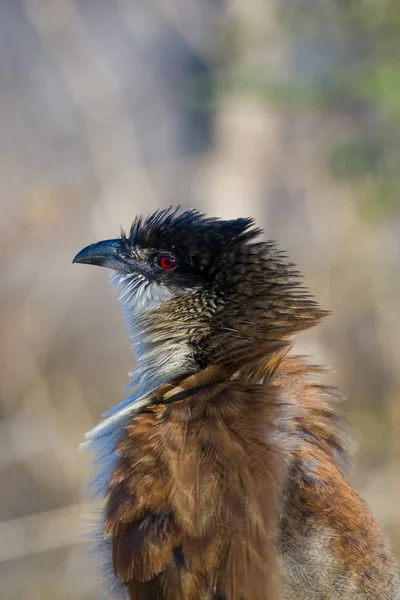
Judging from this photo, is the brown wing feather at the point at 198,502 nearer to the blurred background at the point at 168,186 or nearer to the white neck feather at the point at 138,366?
the white neck feather at the point at 138,366

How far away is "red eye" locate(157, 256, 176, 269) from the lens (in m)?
4.20

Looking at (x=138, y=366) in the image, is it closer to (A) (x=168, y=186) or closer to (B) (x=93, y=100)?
(B) (x=93, y=100)

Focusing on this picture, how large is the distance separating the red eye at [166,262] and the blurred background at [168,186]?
13.4 feet

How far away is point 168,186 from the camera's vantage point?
1146 cm

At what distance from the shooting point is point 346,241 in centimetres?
1064

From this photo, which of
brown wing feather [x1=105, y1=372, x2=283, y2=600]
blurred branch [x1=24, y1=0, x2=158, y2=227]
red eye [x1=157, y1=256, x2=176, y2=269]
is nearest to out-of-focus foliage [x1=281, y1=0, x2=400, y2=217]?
blurred branch [x1=24, y1=0, x2=158, y2=227]

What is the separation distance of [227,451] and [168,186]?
8.54 meters

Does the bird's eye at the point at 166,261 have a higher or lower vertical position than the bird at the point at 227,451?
higher

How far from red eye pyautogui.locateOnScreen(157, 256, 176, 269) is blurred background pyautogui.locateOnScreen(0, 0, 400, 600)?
410cm

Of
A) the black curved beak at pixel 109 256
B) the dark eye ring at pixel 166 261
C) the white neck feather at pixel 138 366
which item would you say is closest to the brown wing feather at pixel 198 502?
the white neck feather at pixel 138 366

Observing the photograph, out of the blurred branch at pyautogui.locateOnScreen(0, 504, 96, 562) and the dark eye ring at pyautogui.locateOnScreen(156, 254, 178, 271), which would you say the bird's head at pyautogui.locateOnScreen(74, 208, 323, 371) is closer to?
the dark eye ring at pyautogui.locateOnScreen(156, 254, 178, 271)

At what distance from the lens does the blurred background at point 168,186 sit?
827cm

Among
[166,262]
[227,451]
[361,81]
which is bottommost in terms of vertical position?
[227,451]

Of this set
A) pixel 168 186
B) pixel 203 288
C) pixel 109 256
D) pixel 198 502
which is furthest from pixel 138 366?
pixel 168 186
